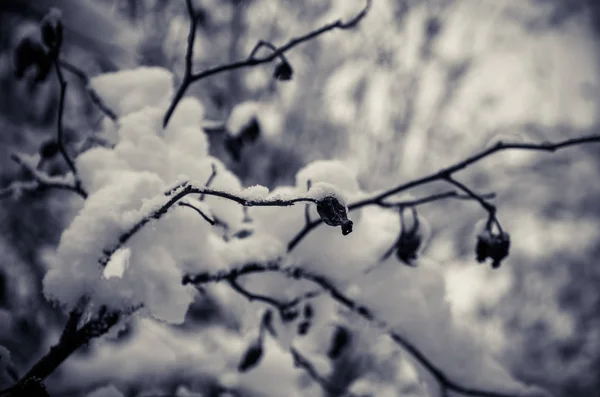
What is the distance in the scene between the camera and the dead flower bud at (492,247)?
2.71 ft

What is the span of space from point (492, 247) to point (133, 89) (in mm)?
956

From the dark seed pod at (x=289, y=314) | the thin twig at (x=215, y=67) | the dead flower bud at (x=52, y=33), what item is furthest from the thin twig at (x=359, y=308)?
the dead flower bud at (x=52, y=33)

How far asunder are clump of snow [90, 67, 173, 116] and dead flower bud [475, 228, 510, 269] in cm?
86

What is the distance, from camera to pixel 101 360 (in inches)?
80.2

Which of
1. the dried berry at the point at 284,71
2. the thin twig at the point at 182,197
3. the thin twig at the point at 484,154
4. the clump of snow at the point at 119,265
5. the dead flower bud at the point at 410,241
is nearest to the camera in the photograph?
the thin twig at the point at 182,197

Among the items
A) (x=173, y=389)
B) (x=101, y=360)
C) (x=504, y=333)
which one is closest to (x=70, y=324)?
(x=173, y=389)

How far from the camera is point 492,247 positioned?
83 cm

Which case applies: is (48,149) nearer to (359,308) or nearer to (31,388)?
(31,388)

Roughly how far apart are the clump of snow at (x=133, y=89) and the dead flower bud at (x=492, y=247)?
86 cm

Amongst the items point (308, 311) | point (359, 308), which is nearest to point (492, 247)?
point (359, 308)

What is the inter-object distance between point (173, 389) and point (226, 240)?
110cm

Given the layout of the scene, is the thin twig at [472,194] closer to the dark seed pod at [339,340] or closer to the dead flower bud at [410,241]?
the dead flower bud at [410,241]

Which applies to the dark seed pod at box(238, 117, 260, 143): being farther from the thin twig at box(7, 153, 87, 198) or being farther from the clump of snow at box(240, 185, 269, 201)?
the clump of snow at box(240, 185, 269, 201)

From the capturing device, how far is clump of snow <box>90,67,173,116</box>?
963 millimetres
